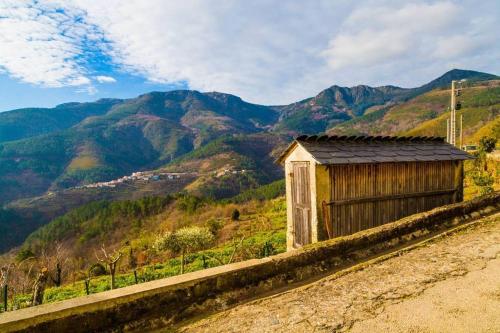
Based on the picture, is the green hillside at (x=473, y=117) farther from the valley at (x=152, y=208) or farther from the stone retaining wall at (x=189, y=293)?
the stone retaining wall at (x=189, y=293)

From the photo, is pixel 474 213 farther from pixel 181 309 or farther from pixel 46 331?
pixel 46 331

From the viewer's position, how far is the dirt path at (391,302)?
3986 millimetres

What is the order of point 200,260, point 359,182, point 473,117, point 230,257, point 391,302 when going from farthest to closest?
point 473,117 → point 200,260 → point 230,257 → point 359,182 → point 391,302

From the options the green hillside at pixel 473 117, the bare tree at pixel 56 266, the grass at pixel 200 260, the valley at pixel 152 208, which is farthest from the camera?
the green hillside at pixel 473 117

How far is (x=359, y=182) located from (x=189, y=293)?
7.09 m

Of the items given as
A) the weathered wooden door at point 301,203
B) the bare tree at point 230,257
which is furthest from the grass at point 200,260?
the weathered wooden door at point 301,203

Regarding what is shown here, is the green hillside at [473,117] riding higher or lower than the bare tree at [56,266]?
higher

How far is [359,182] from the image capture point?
32.6 ft

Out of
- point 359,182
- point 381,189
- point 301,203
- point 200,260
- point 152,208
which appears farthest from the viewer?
point 152,208

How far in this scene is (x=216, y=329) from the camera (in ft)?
13.6

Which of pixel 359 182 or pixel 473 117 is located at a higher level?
pixel 473 117

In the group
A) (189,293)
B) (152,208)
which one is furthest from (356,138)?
(152,208)

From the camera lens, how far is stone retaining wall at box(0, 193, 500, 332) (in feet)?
12.2

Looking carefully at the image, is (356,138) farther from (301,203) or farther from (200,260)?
(200,260)
